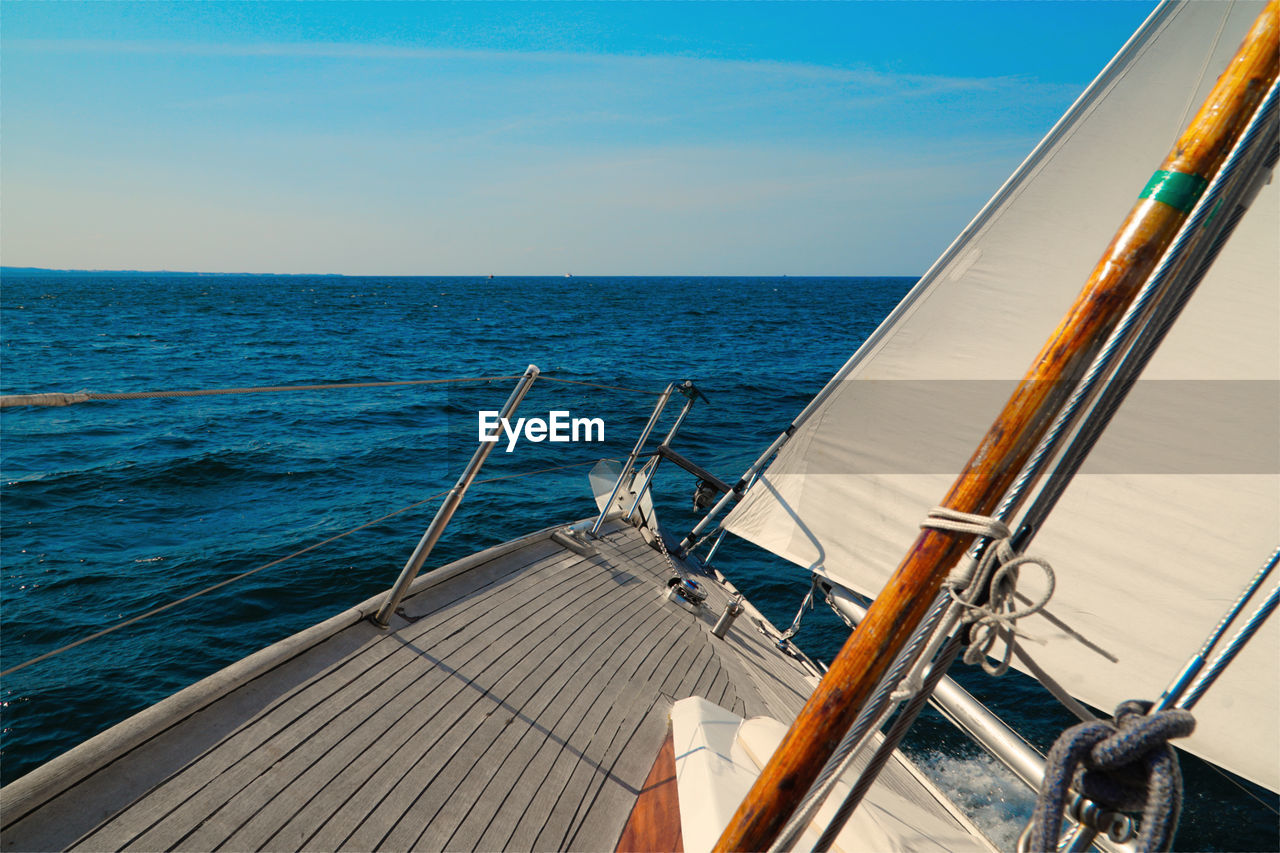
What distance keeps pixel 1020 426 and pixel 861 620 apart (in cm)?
54

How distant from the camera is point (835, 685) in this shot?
46.8 inches

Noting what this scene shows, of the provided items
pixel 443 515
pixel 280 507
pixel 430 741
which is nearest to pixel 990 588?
pixel 430 741

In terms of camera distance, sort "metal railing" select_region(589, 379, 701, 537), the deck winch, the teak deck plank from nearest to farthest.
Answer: the teak deck plank, the deck winch, "metal railing" select_region(589, 379, 701, 537)

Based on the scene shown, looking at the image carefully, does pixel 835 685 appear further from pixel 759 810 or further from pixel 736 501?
pixel 736 501

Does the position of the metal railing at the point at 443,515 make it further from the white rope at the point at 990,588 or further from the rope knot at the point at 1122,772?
the rope knot at the point at 1122,772

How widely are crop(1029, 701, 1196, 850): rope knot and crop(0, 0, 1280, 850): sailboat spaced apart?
0.08m

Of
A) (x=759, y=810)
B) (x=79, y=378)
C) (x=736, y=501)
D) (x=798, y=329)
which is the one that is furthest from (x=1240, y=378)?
(x=798, y=329)

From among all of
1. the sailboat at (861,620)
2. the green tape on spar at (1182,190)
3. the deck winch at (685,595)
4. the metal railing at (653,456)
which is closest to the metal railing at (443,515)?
the sailboat at (861,620)

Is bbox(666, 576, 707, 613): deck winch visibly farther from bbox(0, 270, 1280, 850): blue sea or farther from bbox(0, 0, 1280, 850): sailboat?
bbox(0, 270, 1280, 850): blue sea

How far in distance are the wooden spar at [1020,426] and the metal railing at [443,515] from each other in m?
2.21

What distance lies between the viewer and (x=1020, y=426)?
1155mm

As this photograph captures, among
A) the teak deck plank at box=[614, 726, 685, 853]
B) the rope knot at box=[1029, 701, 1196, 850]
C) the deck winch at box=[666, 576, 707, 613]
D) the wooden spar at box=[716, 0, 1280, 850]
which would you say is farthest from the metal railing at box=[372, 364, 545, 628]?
the rope knot at box=[1029, 701, 1196, 850]

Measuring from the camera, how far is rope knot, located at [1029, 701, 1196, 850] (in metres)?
0.89

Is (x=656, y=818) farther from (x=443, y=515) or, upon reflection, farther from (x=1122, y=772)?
(x=1122, y=772)
